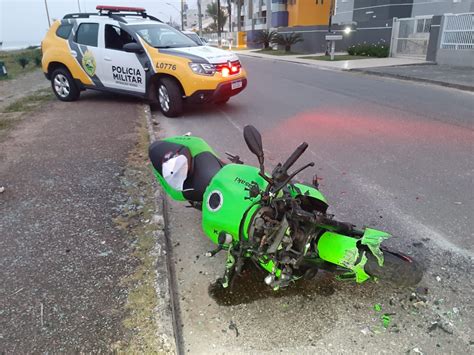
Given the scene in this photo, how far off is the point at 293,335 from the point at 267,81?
1232cm

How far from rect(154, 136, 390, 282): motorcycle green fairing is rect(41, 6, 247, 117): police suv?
17.8 ft

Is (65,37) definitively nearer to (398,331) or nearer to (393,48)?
(398,331)

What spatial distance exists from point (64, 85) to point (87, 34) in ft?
4.86

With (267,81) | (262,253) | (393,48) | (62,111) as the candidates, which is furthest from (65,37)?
(393,48)

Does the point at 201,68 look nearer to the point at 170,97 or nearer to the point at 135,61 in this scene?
the point at 170,97

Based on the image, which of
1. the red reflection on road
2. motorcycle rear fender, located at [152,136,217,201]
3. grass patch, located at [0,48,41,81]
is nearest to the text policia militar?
the red reflection on road

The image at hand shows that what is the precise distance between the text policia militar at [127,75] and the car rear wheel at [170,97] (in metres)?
0.51

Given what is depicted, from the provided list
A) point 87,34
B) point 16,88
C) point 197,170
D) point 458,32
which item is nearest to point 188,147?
point 197,170

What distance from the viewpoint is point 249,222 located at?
2.46 metres

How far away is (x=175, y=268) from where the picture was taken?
3.18 m

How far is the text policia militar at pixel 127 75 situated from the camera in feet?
27.8

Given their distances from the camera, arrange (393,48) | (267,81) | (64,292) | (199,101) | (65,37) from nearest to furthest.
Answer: (64,292) < (199,101) < (65,37) < (267,81) < (393,48)

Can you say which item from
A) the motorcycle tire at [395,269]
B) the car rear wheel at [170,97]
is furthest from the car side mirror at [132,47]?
the motorcycle tire at [395,269]

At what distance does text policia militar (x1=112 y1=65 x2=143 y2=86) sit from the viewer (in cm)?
846
